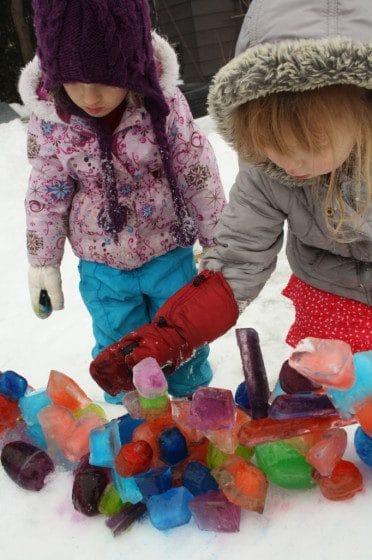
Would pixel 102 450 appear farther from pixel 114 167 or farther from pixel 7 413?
pixel 114 167

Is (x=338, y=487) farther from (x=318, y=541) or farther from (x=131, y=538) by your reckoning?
(x=131, y=538)

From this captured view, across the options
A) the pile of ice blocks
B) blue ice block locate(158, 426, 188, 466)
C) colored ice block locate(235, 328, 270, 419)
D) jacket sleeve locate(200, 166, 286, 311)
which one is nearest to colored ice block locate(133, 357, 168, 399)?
the pile of ice blocks

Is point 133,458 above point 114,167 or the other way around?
the other way around

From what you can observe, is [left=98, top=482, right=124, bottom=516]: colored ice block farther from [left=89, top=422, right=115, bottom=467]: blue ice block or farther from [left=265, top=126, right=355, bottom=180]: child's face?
[left=265, top=126, right=355, bottom=180]: child's face

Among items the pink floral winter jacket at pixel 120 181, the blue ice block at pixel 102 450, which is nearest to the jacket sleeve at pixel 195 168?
the pink floral winter jacket at pixel 120 181

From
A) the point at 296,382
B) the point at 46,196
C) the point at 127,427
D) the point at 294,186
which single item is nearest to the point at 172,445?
the point at 127,427

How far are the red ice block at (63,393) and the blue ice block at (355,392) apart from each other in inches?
31.5

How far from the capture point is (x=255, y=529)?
134cm

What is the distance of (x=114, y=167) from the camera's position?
198 cm

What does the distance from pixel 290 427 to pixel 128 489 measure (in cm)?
41

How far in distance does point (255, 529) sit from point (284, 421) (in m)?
0.24

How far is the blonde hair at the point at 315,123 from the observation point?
4.19ft

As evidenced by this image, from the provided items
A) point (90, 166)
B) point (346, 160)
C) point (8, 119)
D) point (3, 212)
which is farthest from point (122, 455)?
point (8, 119)

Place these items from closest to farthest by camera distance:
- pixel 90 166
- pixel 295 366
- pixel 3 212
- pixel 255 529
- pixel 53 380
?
pixel 295 366
pixel 255 529
pixel 53 380
pixel 90 166
pixel 3 212
